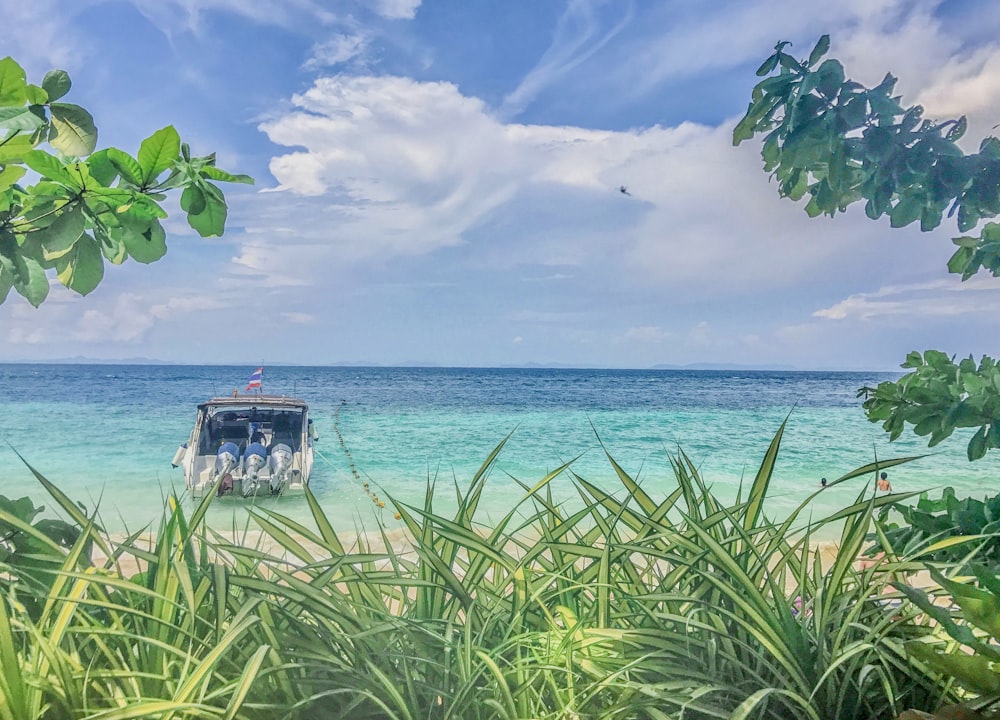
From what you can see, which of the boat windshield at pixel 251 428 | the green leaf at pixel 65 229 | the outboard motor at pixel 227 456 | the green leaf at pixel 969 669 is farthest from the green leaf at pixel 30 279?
the boat windshield at pixel 251 428

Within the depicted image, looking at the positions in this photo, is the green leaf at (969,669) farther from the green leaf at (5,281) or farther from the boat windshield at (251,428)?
the boat windshield at (251,428)

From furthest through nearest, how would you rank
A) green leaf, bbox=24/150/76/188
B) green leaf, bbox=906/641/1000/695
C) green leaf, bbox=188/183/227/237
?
green leaf, bbox=188/183/227/237
green leaf, bbox=24/150/76/188
green leaf, bbox=906/641/1000/695

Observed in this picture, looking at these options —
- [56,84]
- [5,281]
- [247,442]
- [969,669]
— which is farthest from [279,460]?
[969,669]

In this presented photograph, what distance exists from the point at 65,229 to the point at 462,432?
19465 millimetres

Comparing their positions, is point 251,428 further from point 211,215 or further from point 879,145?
point 879,145

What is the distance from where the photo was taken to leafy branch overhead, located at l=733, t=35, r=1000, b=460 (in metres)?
1.17

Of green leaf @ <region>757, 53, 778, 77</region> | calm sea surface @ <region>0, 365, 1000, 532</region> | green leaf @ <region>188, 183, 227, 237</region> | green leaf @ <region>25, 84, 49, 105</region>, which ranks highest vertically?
green leaf @ <region>757, 53, 778, 77</region>

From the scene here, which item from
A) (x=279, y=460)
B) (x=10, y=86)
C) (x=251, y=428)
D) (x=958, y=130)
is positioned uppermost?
(x=958, y=130)

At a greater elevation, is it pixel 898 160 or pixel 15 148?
pixel 898 160

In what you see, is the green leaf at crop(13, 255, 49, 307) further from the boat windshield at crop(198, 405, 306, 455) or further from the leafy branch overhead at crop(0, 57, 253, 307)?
the boat windshield at crop(198, 405, 306, 455)

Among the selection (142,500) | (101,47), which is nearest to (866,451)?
(142,500)

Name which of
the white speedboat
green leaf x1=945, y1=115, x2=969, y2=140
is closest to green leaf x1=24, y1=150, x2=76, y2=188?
green leaf x1=945, y1=115, x2=969, y2=140

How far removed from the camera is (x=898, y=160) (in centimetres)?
125

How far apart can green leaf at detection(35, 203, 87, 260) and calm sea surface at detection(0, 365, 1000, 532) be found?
5.11 feet
